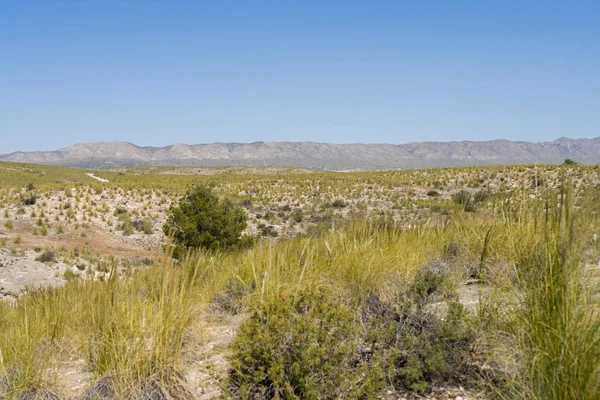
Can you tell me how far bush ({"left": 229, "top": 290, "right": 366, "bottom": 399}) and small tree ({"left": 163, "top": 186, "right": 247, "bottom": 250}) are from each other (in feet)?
37.2

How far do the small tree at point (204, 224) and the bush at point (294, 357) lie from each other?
11.3 m

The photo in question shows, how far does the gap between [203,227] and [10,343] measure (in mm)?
11715

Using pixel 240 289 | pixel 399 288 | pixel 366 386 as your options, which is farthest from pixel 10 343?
pixel 399 288

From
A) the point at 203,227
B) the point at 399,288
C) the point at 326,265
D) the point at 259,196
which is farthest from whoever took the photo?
the point at 259,196

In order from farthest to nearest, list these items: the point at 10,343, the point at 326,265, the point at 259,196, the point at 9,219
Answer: the point at 259,196, the point at 9,219, the point at 326,265, the point at 10,343

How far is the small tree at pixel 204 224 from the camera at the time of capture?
15.3 metres

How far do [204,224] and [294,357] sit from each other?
12.6 meters

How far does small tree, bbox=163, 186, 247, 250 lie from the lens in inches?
604

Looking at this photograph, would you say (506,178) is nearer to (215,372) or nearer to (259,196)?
(259,196)

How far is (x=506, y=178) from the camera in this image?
133 feet

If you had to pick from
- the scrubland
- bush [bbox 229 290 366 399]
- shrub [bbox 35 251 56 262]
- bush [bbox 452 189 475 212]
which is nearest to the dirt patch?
shrub [bbox 35 251 56 262]

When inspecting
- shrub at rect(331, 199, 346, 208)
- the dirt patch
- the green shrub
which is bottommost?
the dirt patch

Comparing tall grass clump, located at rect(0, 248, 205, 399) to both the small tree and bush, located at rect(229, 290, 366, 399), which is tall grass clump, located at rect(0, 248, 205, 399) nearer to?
bush, located at rect(229, 290, 366, 399)

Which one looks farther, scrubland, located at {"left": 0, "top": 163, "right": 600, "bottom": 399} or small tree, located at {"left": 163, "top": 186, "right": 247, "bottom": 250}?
small tree, located at {"left": 163, "top": 186, "right": 247, "bottom": 250}
